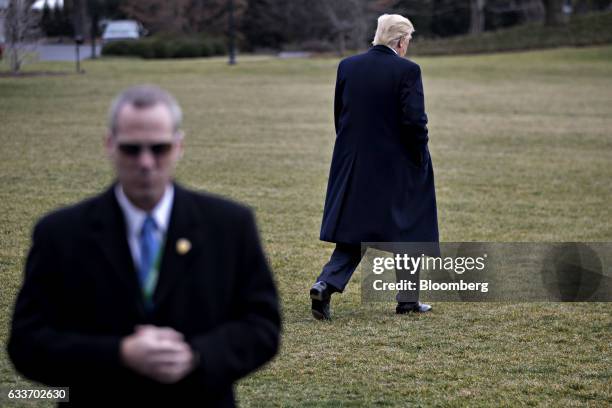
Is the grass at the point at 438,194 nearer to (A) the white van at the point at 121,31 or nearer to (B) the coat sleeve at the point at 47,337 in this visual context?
(B) the coat sleeve at the point at 47,337

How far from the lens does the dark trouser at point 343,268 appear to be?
6.96 metres

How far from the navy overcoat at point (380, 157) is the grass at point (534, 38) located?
4775cm

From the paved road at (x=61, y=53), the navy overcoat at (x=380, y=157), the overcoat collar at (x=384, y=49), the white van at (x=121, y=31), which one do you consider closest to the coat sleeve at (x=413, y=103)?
the navy overcoat at (x=380, y=157)

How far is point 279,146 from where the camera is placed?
18.8 meters

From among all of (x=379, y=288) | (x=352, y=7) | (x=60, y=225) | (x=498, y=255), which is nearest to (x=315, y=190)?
(x=498, y=255)

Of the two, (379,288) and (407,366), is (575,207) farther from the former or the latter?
(407,366)

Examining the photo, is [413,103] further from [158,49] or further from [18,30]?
[158,49]

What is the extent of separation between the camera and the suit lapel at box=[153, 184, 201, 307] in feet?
8.18

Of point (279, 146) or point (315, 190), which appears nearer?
point (315, 190)

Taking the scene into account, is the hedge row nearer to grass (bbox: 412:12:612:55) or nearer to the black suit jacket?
grass (bbox: 412:12:612:55)

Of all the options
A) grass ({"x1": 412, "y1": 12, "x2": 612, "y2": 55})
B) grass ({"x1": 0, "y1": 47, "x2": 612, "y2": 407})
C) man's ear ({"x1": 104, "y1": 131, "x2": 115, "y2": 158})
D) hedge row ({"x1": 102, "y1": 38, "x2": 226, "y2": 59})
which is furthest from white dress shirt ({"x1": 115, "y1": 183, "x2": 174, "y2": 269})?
grass ({"x1": 412, "y1": 12, "x2": 612, "y2": 55})

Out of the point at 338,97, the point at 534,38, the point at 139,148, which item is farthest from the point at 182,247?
the point at 534,38

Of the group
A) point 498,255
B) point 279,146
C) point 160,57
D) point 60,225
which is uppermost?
point 60,225

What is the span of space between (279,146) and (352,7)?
132ft
